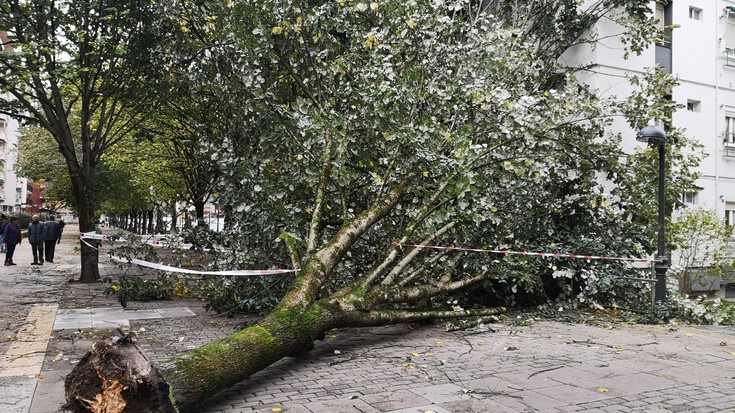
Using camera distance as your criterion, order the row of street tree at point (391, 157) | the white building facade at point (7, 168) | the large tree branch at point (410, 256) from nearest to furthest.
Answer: the row of street tree at point (391, 157), the large tree branch at point (410, 256), the white building facade at point (7, 168)

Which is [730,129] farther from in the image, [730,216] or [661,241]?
[661,241]

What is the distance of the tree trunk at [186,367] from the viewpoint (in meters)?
3.86

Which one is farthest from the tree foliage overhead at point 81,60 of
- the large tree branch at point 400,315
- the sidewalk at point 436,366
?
the large tree branch at point 400,315

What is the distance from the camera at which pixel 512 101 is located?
806cm

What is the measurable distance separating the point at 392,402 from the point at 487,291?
5494 millimetres

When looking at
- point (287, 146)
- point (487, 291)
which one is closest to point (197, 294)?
point (287, 146)

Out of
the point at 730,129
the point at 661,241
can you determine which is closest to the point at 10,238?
the point at 661,241

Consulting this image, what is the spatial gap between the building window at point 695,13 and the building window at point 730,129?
326 cm

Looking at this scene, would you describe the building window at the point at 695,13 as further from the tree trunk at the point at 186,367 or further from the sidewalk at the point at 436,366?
the tree trunk at the point at 186,367

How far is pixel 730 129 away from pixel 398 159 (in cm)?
1572

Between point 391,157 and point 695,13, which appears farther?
point 695,13

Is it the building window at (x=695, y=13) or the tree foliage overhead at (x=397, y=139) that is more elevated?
the building window at (x=695, y=13)

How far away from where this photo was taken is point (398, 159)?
26.1ft

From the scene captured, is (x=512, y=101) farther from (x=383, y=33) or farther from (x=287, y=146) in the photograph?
(x=287, y=146)
